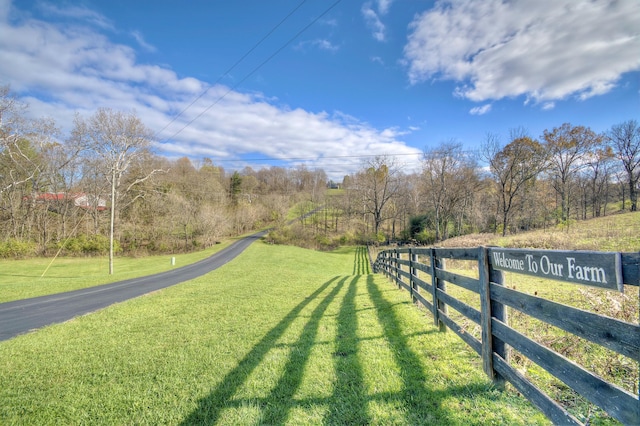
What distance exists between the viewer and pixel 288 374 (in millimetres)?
3203

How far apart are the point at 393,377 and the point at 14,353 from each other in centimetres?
589

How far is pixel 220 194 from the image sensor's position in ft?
157

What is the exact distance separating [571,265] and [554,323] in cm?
51

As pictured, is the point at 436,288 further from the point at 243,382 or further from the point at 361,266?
the point at 361,266

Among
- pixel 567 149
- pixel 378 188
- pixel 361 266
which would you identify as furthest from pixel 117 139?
pixel 567 149

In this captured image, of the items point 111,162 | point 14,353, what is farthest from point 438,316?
point 111,162

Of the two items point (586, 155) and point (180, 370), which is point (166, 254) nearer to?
point (180, 370)

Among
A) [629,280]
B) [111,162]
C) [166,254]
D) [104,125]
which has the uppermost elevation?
[104,125]

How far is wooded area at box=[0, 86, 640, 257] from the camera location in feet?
84.5

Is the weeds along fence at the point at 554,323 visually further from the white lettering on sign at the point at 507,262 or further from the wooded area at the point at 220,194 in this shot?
the wooded area at the point at 220,194

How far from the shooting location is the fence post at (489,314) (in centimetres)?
276

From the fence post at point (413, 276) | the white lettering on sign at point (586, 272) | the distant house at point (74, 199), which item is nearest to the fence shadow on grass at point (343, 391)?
the white lettering on sign at point (586, 272)

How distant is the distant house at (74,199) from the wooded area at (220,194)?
0.38 ft

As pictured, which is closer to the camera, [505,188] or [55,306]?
[55,306]
